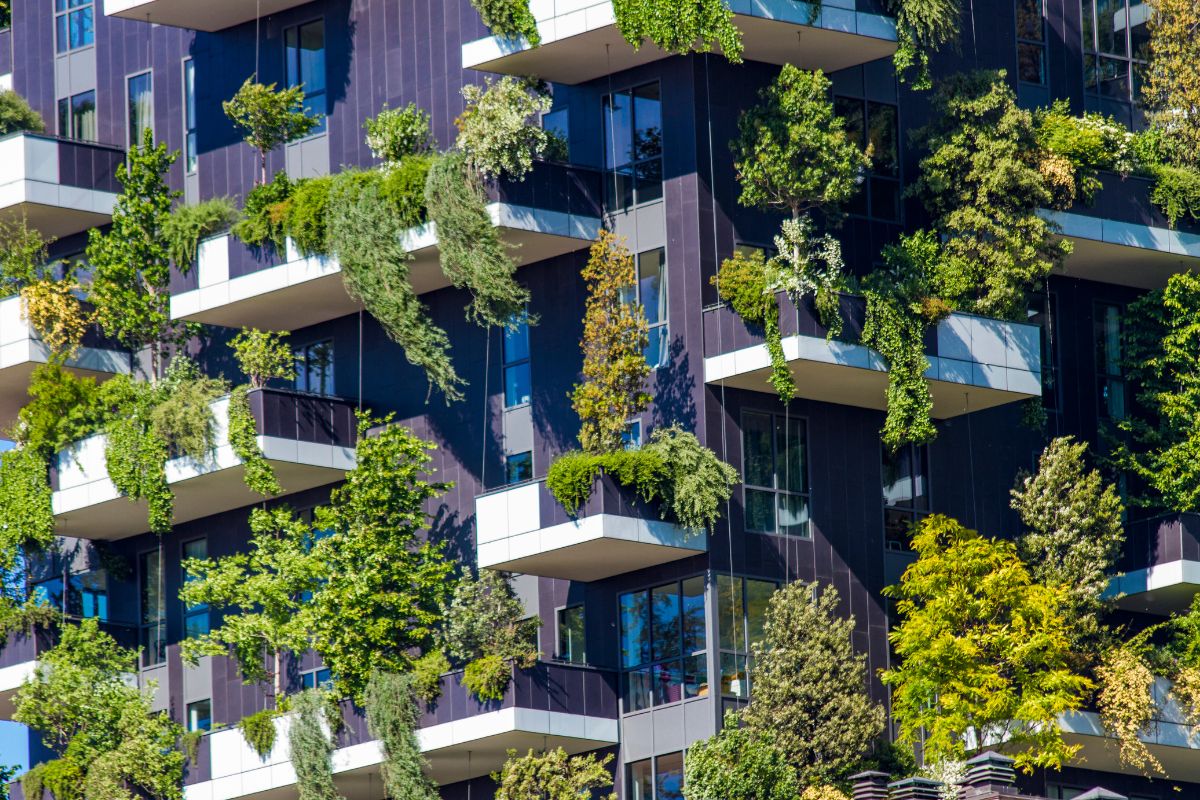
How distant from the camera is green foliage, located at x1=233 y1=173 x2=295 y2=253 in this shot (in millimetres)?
66750

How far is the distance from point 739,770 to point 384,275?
40.5 feet

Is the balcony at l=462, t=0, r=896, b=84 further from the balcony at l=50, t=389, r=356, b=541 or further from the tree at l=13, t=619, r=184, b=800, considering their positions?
the tree at l=13, t=619, r=184, b=800

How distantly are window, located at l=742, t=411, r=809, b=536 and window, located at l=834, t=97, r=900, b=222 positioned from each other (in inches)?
195

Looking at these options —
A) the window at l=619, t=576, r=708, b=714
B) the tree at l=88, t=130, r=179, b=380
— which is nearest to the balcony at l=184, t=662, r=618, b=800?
the window at l=619, t=576, r=708, b=714

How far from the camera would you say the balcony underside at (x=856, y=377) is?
201 feet

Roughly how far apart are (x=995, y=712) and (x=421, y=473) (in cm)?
1317

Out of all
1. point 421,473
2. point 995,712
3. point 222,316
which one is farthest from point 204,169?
point 995,712

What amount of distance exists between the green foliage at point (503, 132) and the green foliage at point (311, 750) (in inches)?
414

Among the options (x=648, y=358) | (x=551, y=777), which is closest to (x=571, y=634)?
(x=551, y=777)

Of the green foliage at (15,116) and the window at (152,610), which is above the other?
the green foliage at (15,116)

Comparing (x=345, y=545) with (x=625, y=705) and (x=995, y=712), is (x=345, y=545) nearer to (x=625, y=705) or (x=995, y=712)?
(x=625, y=705)

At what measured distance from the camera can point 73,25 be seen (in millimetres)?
75375

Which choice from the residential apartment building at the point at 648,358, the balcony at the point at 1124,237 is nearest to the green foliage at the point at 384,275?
the residential apartment building at the point at 648,358

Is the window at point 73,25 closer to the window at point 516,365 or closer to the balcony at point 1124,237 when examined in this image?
the window at point 516,365
